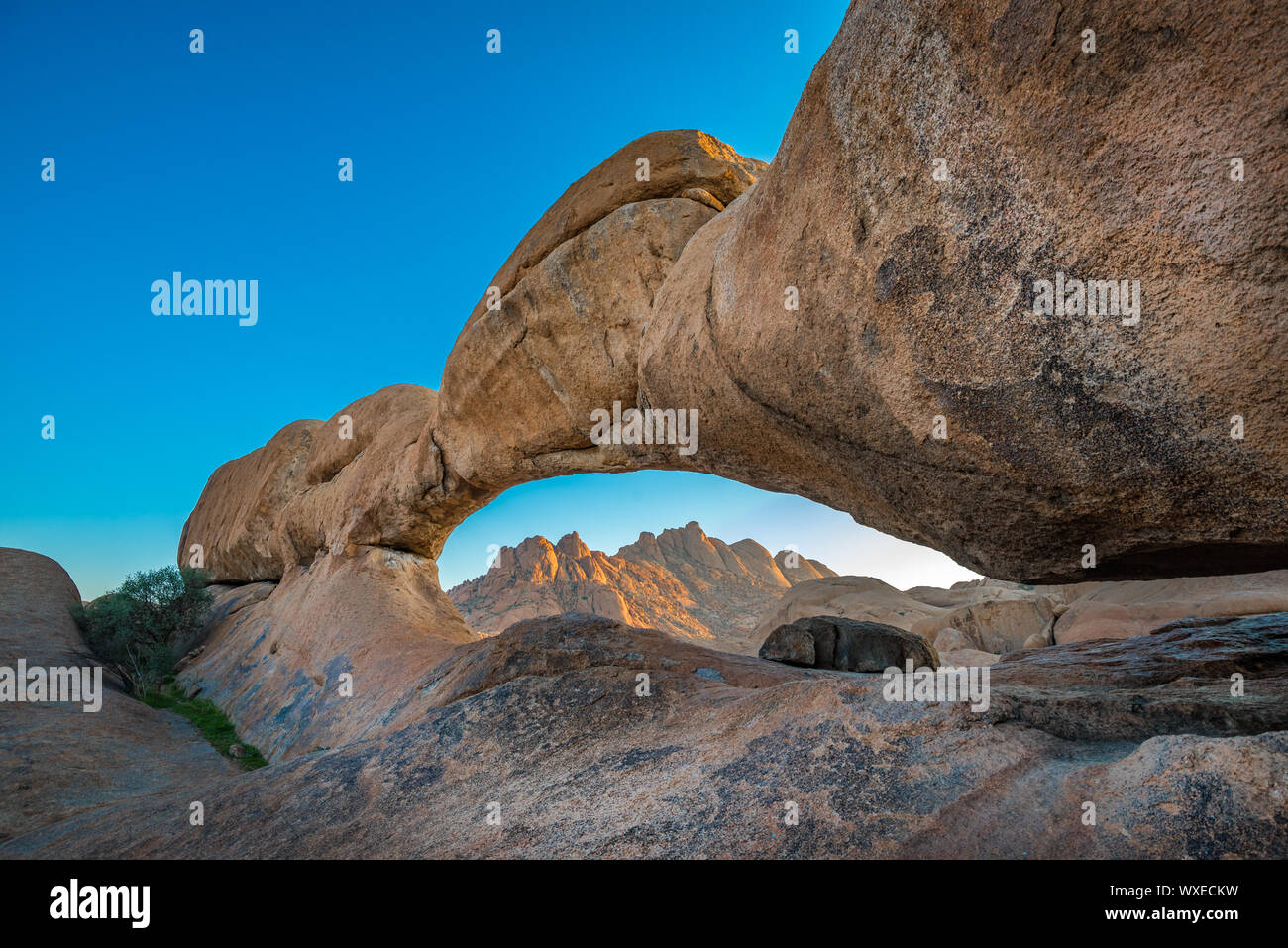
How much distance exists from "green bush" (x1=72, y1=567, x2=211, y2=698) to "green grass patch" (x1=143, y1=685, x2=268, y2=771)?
0.39 metres

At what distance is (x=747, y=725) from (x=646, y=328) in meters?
5.60

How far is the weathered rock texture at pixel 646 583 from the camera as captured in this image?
64.4 meters

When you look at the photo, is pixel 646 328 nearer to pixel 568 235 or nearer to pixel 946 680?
pixel 568 235

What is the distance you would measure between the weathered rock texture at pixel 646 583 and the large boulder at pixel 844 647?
43047 millimetres

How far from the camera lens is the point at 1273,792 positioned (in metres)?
2.57

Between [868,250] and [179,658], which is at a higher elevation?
[868,250]

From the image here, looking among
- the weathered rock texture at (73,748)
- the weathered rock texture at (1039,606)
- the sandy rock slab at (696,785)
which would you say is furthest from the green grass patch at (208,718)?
the weathered rock texture at (1039,606)

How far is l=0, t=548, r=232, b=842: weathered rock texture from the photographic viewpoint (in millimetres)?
8195

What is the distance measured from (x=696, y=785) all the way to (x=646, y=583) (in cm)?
7386

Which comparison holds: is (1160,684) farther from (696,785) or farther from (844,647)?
(844,647)

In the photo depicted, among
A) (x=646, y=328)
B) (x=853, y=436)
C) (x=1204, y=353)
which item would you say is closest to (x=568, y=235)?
(x=646, y=328)

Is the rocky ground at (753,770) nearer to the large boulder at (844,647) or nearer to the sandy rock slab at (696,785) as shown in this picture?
the sandy rock slab at (696,785)

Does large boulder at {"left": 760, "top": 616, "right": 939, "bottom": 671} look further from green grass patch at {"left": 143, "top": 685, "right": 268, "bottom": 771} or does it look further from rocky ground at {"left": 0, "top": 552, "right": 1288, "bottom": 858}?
green grass patch at {"left": 143, "top": 685, "right": 268, "bottom": 771}

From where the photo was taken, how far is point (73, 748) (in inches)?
384
